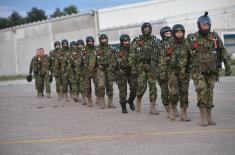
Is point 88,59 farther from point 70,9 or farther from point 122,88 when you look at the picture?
point 70,9

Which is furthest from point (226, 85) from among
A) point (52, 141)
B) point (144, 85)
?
point (52, 141)

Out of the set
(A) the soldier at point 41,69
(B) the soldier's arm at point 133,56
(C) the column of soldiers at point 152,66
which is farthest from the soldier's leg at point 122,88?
(A) the soldier at point 41,69

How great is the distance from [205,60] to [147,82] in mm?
3344

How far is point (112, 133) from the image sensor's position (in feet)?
34.3

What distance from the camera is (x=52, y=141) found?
9.84 m

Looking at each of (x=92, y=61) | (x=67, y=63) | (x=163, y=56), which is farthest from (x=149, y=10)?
(x=163, y=56)

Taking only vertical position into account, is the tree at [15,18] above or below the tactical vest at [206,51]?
above

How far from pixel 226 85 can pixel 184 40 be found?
9.34 m

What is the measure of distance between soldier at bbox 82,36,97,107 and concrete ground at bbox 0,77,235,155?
95 cm

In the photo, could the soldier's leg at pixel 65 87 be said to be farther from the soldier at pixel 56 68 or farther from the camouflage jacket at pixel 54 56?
the camouflage jacket at pixel 54 56

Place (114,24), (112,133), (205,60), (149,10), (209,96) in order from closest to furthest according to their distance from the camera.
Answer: (112,133), (205,60), (209,96), (149,10), (114,24)

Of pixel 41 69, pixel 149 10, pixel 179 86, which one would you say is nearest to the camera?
pixel 179 86

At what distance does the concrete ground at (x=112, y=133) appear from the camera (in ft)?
→ 28.3

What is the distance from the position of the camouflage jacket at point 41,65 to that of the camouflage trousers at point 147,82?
8.02 m
